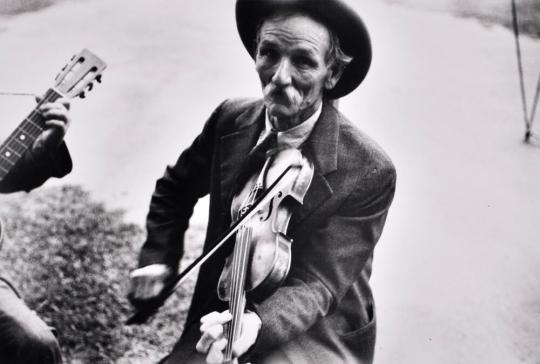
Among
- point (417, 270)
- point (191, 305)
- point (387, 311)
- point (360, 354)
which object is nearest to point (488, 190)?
point (417, 270)

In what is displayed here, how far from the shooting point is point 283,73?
4.82 meters

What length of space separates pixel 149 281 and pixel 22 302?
0.90m

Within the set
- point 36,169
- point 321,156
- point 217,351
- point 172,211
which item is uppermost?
point 36,169

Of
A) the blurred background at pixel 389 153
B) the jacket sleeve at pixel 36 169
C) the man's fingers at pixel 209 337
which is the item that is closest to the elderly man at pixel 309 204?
the man's fingers at pixel 209 337

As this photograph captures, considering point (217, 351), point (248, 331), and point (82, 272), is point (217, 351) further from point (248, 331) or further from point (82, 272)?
point (82, 272)

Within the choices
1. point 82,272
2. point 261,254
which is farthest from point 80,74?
point 261,254

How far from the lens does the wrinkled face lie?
4.79 metres

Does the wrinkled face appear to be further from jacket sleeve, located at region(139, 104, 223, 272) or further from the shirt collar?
jacket sleeve, located at region(139, 104, 223, 272)

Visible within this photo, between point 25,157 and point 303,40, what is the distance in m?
2.01

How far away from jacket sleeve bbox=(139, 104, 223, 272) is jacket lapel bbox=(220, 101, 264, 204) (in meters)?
0.17

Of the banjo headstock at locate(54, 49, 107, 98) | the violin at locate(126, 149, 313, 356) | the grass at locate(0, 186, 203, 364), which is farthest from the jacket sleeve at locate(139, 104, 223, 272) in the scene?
the banjo headstock at locate(54, 49, 107, 98)

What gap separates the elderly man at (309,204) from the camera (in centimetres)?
470

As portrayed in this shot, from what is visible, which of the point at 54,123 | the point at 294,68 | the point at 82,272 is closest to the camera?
the point at 294,68

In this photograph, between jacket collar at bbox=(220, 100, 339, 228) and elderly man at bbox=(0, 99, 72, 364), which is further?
elderly man at bbox=(0, 99, 72, 364)
